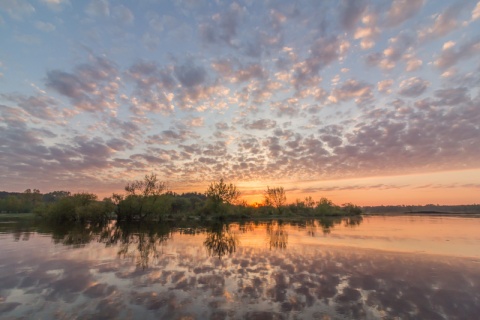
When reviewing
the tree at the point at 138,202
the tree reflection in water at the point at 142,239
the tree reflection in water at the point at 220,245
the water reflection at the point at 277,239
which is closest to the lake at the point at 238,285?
the tree reflection in water at the point at 142,239

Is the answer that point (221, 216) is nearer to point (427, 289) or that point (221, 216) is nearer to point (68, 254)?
point (68, 254)

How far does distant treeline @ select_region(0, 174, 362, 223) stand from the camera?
77.6m

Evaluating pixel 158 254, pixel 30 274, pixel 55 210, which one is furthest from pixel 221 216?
pixel 30 274

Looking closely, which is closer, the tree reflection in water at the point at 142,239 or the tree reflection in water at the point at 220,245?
the tree reflection in water at the point at 142,239

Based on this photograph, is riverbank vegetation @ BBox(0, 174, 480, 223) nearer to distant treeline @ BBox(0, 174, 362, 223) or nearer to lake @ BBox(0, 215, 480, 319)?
distant treeline @ BBox(0, 174, 362, 223)

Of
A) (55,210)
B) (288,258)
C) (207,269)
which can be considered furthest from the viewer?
(55,210)

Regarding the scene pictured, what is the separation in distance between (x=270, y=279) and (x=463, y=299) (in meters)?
9.10

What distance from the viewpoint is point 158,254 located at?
76.8 feet

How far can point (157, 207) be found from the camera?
8281 cm

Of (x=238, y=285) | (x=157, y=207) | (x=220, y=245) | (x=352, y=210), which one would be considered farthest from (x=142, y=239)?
(x=352, y=210)

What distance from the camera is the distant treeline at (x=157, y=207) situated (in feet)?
255

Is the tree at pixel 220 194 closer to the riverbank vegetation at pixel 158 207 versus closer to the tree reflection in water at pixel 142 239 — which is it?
the riverbank vegetation at pixel 158 207

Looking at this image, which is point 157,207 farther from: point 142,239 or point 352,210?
point 352,210

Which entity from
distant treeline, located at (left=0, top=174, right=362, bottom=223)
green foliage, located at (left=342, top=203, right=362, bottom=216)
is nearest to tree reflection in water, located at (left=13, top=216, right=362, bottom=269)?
distant treeline, located at (left=0, top=174, right=362, bottom=223)
